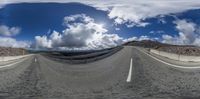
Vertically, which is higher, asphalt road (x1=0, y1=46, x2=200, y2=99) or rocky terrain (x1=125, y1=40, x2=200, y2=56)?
rocky terrain (x1=125, y1=40, x2=200, y2=56)

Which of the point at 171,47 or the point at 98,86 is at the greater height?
the point at 171,47

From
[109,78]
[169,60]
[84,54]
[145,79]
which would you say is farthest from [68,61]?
[169,60]

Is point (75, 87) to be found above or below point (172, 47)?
below

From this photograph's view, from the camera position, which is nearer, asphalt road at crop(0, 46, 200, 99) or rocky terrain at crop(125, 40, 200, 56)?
asphalt road at crop(0, 46, 200, 99)

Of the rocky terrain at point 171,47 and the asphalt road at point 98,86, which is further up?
the rocky terrain at point 171,47

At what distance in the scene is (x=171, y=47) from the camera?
795 cm

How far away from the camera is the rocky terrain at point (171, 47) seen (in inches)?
288

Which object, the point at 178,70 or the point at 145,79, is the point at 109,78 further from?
the point at 178,70

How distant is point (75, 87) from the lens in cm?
618

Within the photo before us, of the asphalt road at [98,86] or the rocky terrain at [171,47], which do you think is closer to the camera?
the asphalt road at [98,86]

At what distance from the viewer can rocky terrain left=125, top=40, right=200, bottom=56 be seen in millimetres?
7320

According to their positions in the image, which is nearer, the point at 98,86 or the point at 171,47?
the point at 98,86

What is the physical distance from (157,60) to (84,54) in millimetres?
2388

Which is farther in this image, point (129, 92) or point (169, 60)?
point (169, 60)
